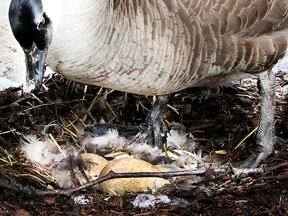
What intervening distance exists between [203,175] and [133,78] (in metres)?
0.69

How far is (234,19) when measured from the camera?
4520mm

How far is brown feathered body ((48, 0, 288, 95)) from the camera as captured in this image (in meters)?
4.17

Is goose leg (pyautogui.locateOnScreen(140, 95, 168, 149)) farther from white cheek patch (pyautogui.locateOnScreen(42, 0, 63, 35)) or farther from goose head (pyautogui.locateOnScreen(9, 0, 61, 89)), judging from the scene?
A: white cheek patch (pyautogui.locateOnScreen(42, 0, 63, 35))

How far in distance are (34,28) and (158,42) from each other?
89cm

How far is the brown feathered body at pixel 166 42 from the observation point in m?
4.17

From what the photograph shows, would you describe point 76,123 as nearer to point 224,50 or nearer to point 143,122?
point 143,122

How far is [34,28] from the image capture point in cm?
373

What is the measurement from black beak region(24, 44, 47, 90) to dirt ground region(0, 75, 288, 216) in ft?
1.95

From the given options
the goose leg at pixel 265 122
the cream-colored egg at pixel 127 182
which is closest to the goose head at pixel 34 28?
the cream-colored egg at pixel 127 182

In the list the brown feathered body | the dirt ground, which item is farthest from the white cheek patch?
the dirt ground

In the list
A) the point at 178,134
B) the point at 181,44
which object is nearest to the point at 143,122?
the point at 178,134

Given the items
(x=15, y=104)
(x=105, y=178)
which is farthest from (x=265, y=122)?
(x=15, y=104)

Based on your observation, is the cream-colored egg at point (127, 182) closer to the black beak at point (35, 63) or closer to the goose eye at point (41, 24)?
the black beak at point (35, 63)

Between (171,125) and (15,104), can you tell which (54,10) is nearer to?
(15,104)
